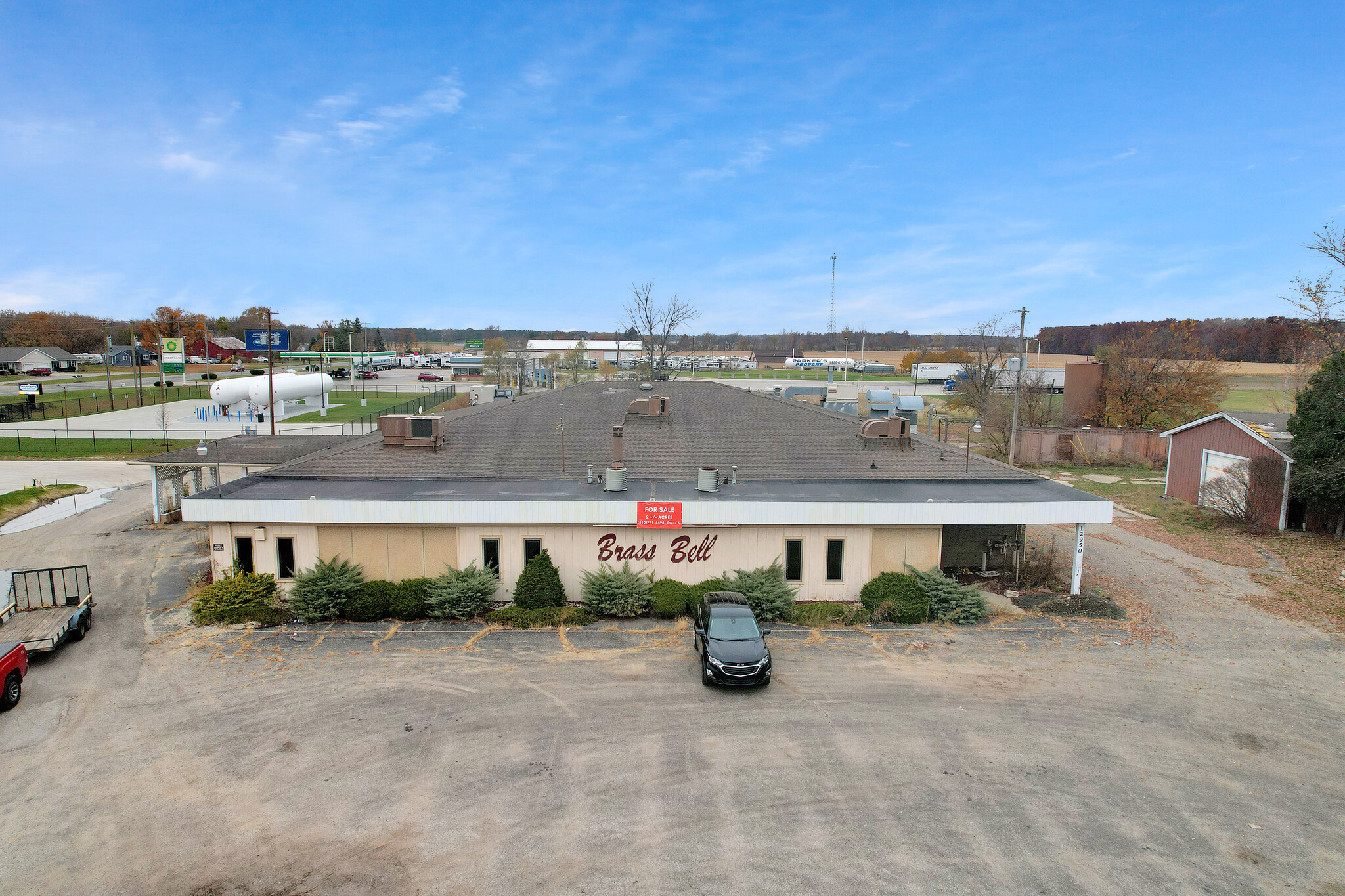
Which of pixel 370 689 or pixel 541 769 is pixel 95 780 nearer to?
pixel 370 689

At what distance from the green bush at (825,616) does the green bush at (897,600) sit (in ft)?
1.36

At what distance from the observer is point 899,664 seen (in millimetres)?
17641

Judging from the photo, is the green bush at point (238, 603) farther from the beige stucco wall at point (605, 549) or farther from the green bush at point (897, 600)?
the green bush at point (897, 600)

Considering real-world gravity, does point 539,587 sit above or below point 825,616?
above

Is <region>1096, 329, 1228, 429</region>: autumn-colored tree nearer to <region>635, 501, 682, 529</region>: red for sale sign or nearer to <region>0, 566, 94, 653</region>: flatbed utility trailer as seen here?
<region>635, 501, 682, 529</region>: red for sale sign

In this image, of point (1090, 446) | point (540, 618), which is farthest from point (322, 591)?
point (1090, 446)

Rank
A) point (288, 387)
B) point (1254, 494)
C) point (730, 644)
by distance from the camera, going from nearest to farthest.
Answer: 1. point (730, 644)
2. point (1254, 494)
3. point (288, 387)

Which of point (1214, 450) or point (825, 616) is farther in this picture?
point (1214, 450)

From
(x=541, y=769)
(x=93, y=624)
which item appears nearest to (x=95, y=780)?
(x=541, y=769)

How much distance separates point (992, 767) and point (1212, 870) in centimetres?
343

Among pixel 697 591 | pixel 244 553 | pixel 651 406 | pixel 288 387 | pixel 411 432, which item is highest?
pixel 651 406

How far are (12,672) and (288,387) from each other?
2284 inches

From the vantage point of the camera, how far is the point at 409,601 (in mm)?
20188

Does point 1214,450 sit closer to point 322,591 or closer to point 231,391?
point 322,591
